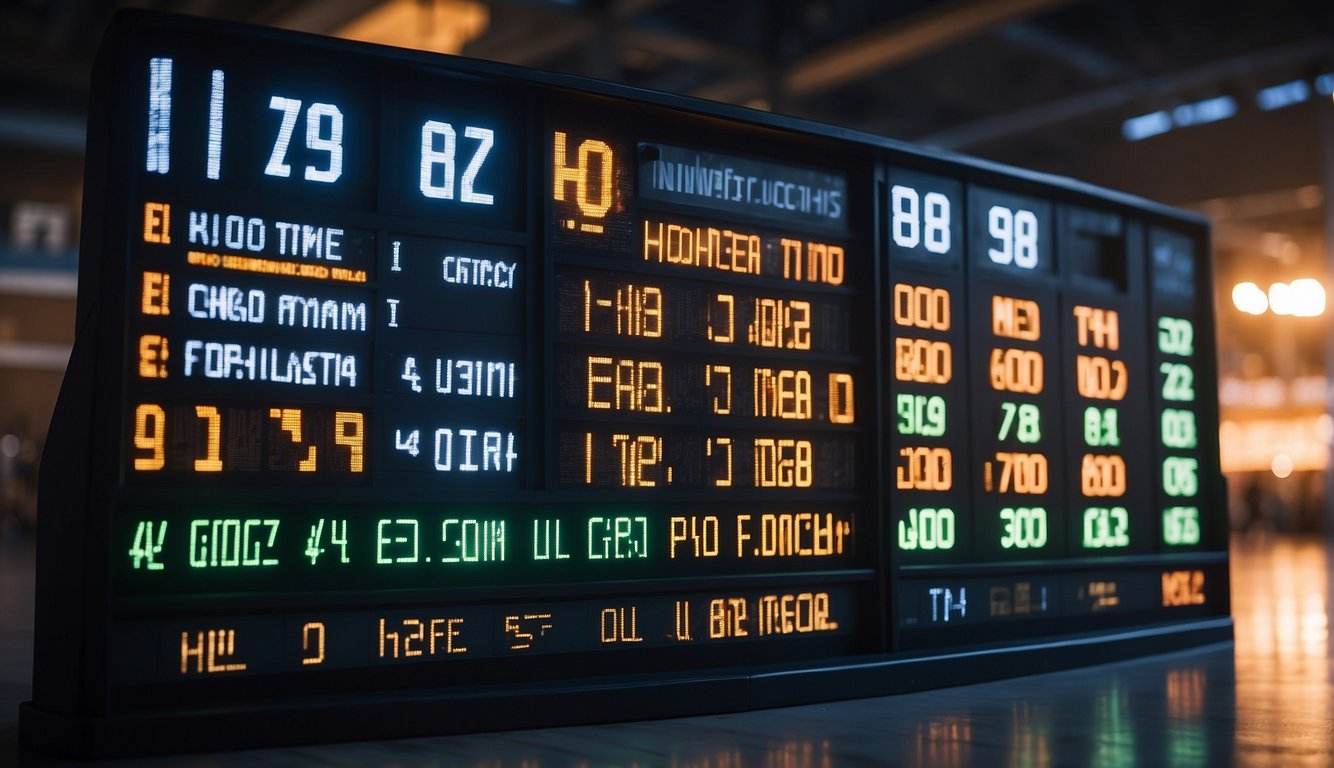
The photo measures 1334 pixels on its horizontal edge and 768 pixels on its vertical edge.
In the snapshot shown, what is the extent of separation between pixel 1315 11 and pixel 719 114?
50.9 ft

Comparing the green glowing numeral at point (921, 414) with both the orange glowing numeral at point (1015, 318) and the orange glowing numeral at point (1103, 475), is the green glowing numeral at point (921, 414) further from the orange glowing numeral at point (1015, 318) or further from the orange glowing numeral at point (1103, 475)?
the orange glowing numeral at point (1103, 475)

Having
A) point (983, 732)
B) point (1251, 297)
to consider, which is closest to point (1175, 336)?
point (983, 732)

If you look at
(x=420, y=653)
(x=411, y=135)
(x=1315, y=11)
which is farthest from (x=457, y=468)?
(x=1315, y=11)

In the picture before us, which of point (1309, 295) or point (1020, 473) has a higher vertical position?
point (1309, 295)

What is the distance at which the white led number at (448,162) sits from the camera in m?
5.53

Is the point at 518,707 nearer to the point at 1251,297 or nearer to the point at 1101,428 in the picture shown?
the point at 1101,428

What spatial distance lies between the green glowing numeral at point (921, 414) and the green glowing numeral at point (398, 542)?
2761mm

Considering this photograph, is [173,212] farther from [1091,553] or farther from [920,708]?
→ [1091,553]

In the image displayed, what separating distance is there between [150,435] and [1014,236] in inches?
198

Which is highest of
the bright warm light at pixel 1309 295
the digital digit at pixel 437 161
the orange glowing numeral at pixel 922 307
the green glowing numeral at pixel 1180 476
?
the bright warm light at pixel 1309 295

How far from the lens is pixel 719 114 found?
20.3 ft

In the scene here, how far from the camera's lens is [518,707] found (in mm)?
5340

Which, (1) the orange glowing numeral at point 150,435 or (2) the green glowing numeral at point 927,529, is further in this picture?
(2) the green glowing numeral at point 927,529

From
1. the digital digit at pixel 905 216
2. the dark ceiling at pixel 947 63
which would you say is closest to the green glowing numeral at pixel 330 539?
the digital digit at pixel 905 216
